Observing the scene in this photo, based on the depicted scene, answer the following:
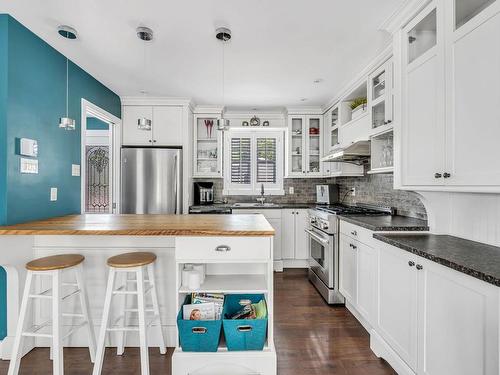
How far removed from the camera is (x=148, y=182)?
4.02 m

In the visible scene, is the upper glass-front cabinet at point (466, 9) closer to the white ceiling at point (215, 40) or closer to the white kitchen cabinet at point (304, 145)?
the white ceiling at point (215, 40)

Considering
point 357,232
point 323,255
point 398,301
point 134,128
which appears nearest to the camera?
point 398,301

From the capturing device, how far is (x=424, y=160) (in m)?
1.90

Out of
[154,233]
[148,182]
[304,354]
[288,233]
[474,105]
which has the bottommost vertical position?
[304,354]

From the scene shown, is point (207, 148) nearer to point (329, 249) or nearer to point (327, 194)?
point (327, 194)

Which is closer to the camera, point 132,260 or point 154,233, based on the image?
point 154,233

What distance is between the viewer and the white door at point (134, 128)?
4.19 m

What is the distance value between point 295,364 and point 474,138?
1.84 m

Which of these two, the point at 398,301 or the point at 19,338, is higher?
the point at 398,301

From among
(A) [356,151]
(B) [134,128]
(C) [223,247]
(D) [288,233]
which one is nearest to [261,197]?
(D) [288,233]

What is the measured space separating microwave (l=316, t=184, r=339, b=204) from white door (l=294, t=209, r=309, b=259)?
1.20ft

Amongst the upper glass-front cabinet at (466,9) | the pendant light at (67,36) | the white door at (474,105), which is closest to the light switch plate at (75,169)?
the pendant light at (67,36)

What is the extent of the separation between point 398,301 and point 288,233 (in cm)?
251

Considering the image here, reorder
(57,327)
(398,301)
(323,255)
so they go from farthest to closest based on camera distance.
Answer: (323,255) → (398,301) → (57,327)
